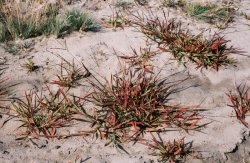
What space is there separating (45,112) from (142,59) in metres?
1.51

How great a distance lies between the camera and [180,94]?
12.7 ft

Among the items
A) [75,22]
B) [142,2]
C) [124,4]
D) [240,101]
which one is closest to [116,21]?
[124,4]

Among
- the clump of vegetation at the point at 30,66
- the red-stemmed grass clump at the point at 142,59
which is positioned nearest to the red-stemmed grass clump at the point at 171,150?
the red-stemmed grass clump at the point at 142,59

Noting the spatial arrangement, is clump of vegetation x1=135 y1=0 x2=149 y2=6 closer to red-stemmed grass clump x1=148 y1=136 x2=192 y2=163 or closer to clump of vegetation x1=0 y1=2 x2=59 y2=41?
clump of vegetation x1=0 y1=2 x2=59 y2=41

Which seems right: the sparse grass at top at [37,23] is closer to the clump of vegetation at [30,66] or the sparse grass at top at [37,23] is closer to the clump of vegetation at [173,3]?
the clump of vegetation at [30,66]

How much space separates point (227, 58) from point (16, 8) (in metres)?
3.06

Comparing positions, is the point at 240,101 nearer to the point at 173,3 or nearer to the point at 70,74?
the point at 70,74

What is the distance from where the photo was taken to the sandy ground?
124 inches

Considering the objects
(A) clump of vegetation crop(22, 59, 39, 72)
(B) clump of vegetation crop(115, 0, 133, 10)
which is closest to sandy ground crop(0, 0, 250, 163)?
(A) clump of vegetation crop(22, 59, 39, 72)

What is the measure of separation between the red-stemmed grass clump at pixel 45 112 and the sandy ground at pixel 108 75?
0.11m

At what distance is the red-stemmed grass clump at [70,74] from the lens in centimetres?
378

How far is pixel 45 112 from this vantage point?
3486 millimetres

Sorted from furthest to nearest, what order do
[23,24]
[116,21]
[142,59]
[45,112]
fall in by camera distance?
[116,21]
[23,24]
[142,59]
[45,112]

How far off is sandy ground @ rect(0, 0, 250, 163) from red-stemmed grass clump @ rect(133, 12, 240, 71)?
0.14 meters
